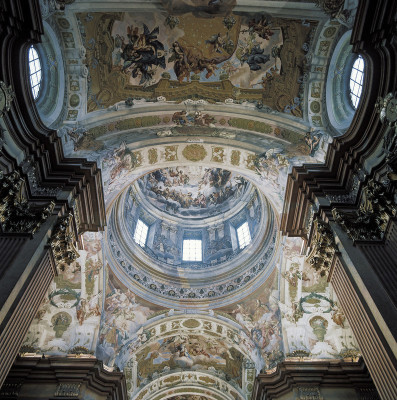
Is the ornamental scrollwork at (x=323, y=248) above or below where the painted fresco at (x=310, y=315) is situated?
below

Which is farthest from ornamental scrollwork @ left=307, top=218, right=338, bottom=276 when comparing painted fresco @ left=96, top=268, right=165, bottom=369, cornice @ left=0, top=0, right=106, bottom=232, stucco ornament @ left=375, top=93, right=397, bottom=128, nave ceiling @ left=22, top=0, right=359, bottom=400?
painted fresco @ left=96, top=268, right=165, bottom=369

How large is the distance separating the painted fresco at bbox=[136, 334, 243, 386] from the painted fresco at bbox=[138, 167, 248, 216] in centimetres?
820

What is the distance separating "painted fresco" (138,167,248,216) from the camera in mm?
23234

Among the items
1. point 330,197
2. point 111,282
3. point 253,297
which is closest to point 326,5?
point 330,197

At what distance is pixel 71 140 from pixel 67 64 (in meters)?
2.45

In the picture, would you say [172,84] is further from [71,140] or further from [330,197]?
[330,197]

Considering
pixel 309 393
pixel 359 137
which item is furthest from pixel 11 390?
pixel 359 137

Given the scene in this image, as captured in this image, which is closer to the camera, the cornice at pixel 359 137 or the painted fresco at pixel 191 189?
the cornice at pixel 359 137

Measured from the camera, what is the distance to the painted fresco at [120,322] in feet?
48.8

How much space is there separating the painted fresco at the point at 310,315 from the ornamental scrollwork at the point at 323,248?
530 centimetres

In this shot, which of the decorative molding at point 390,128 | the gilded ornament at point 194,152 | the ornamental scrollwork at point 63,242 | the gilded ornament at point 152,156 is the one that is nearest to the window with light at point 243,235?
the gilded ornament at point 194,152

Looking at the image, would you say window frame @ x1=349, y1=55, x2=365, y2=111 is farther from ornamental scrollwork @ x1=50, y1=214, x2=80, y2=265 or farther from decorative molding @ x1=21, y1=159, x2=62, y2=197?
decorative molding @ x1=21, y1=159, x2=62, y2=197

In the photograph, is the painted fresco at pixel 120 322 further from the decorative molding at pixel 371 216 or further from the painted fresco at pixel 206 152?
the decorative molding at pixel 371 216

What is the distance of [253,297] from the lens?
1638 cm
